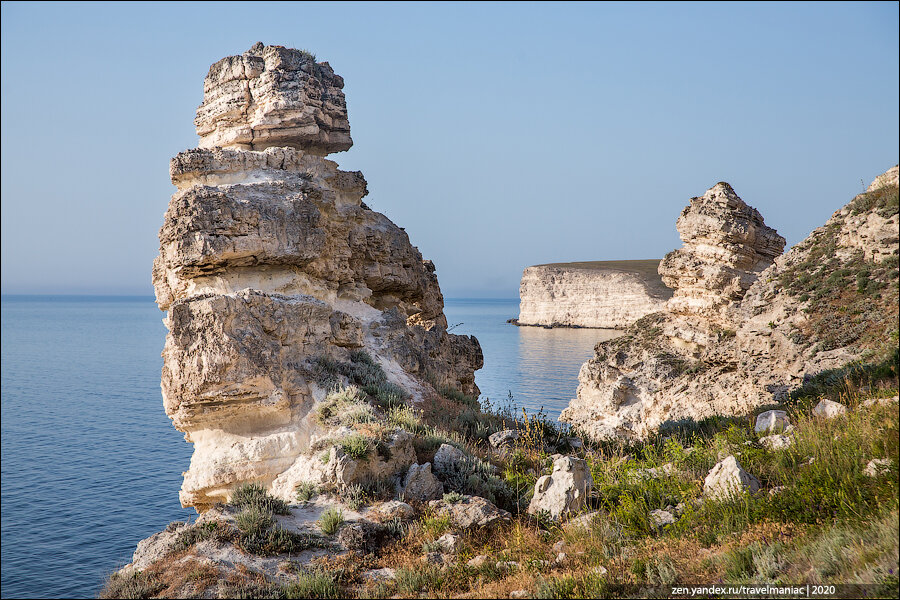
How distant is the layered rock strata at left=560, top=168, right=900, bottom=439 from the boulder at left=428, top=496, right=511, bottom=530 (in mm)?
7556

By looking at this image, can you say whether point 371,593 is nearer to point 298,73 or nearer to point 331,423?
point 331,423

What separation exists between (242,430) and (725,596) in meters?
9.77

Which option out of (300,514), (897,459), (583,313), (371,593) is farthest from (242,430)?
(583,313)

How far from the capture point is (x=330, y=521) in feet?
30.6

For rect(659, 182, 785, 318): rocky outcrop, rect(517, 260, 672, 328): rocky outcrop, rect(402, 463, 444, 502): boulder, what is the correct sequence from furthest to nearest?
1. rect(517, 260, 672, 328): rocky outcrop
2. rect(659, 182, 785, 318): rocky outcrop
3. rect(402, 463, 444, 502): boulder

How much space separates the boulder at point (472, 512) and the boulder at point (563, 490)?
0.60 meters

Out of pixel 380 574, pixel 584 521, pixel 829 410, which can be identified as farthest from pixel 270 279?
pixel 829 410

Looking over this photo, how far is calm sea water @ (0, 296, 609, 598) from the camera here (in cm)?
1667

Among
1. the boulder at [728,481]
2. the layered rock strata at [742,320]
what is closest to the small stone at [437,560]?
the boulder at [728,481]

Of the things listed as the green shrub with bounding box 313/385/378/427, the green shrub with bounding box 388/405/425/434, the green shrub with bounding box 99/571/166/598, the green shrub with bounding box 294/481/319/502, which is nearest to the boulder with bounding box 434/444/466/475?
the green shrub with bounding box 388/405/425/434

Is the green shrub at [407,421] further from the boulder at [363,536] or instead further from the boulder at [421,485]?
the boulder at [363,536]

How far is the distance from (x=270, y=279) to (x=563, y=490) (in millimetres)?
8635

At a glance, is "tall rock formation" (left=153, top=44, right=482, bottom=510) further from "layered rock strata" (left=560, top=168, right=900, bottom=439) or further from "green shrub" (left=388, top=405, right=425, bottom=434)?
"layered rock strata" (left=560, top=168, right=900, bottom=439)

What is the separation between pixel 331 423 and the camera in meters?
12.8
